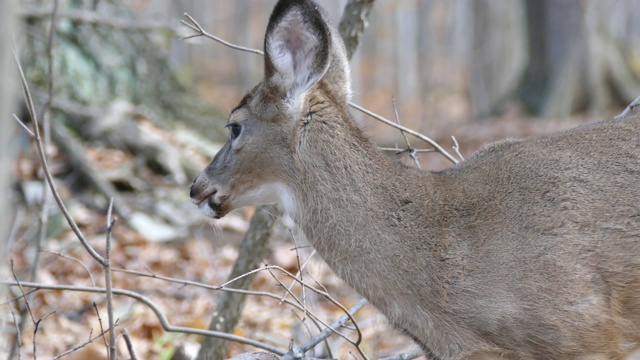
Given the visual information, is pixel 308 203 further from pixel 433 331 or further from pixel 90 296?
pixel 90 296

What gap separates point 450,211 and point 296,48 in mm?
1172

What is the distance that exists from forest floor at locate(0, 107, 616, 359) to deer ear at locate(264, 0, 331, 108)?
1.03 m

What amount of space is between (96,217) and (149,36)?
457cm

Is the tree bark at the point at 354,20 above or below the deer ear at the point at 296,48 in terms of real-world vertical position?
above

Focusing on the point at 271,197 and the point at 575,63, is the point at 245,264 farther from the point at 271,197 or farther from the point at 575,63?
the point at 575,63

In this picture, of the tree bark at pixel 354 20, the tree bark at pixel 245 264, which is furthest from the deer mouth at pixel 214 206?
the tree bark at pixel 354 20

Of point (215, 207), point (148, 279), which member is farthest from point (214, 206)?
point (148, 279)

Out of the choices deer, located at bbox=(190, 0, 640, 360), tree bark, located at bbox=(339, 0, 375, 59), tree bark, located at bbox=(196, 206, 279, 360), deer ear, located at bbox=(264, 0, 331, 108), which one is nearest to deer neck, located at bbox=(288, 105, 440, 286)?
deer, located at bbox=(190, 0, 640, 360)

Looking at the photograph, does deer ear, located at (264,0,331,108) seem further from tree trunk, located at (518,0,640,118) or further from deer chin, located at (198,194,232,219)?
tree trunk, located at (518,0,640,118)

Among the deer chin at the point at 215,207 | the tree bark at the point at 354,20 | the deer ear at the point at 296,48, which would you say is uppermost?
the tree bark at the point at 354,20

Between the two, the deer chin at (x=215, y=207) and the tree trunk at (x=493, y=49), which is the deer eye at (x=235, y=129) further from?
the tree trunk at (x=493, y=49)

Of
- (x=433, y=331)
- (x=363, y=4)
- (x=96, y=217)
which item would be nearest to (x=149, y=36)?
(x=96, y=217)

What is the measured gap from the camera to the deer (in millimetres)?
4199

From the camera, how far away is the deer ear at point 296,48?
448 cm
